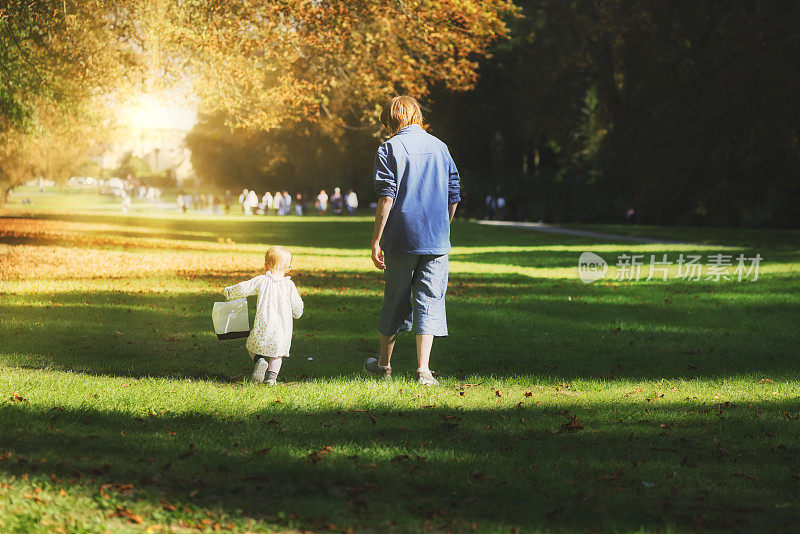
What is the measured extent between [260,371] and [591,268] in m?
Answer: 13.5

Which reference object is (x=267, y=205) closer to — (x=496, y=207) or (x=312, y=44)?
(x=496, y=207)

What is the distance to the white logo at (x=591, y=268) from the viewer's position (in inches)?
673

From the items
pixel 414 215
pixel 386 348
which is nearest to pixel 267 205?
pixel 386 348

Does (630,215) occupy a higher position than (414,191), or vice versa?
(414,191)

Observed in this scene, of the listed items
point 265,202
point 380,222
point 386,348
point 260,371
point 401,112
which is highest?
point 401,112

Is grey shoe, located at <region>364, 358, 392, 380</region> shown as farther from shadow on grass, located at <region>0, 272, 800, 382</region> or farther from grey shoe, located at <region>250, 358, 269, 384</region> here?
grey shoe, located at <region>250, 358, 269, 384</region>

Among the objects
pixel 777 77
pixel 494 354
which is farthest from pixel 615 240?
pixel 494 354

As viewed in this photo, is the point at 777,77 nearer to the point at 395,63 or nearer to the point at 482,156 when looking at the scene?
the point at 395,63

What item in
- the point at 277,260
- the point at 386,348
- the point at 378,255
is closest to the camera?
the point at 378,255

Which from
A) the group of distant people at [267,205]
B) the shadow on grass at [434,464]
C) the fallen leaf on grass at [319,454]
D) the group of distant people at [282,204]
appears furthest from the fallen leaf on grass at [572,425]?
the group of distant people at [267,205]

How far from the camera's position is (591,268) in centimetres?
1931

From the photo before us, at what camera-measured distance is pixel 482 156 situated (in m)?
59.0

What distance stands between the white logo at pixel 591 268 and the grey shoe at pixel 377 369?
9556 millimetres

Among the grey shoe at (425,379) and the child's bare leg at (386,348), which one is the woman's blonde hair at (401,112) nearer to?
the child's bare leg at (386,348)
